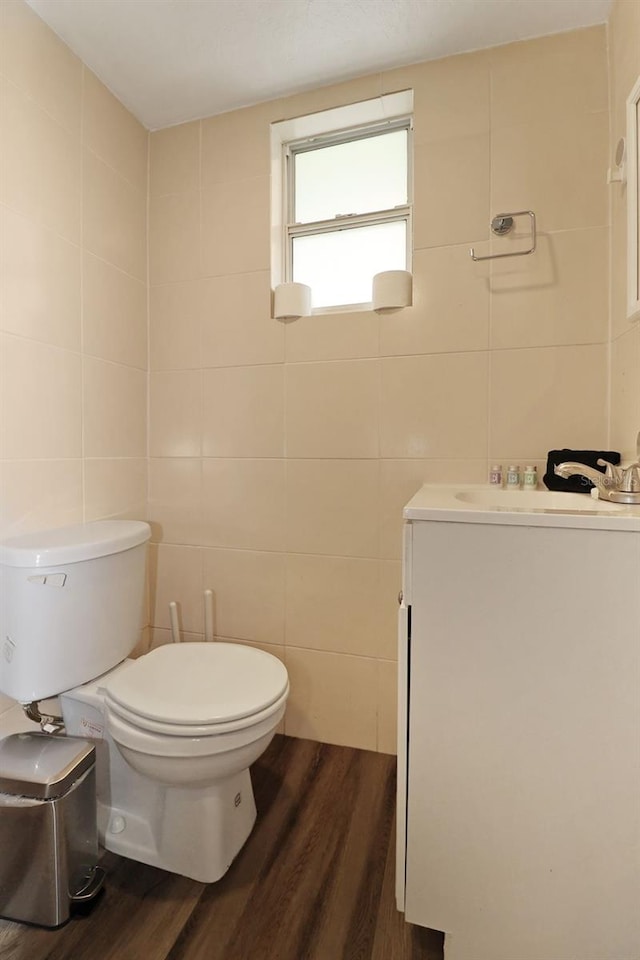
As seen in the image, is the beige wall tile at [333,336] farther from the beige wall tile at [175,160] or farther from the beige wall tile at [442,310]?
the beige wall tile at [175,160]

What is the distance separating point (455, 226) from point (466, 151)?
23 cm

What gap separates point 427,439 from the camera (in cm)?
142

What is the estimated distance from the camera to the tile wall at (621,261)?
1.06 m

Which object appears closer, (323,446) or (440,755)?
(440,755)

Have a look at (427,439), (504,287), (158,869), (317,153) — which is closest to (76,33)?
(317,153)

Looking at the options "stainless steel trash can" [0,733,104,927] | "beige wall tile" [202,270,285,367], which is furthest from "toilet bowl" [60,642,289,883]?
"beige wall tile" [202,270,285,367]

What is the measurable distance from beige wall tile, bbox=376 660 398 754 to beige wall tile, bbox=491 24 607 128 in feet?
5.72

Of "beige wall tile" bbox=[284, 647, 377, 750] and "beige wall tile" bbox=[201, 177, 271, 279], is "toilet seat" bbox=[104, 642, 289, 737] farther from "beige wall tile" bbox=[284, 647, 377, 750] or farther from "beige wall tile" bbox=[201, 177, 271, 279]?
"beige wall tile" bbox=[201, 177, 271, 279]

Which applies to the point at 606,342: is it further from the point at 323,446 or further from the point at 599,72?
the point at 323,446

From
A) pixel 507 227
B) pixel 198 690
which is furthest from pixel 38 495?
pixel 507 227

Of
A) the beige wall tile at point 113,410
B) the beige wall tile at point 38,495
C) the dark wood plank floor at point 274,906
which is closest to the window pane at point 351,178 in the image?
the beige wall tile at point 113,410

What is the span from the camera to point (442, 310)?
1399 mm

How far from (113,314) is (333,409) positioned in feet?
2.75

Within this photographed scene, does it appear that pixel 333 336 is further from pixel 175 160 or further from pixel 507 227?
pixel 175 160
